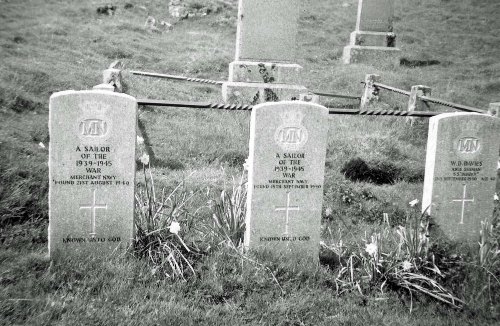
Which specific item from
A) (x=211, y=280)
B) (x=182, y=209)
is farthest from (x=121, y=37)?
(x=211, y=280)

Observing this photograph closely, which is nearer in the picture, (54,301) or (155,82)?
(54,301)

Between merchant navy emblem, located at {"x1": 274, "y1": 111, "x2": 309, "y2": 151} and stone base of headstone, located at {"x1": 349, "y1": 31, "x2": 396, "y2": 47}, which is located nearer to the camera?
merchant navy emblem, located at {"x1": 274, "y1": 111, "x2": 309, "y2": 151}

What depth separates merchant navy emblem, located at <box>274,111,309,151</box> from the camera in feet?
15.9

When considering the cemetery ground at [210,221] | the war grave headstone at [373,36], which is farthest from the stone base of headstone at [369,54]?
the cemetery ground at [210,221]

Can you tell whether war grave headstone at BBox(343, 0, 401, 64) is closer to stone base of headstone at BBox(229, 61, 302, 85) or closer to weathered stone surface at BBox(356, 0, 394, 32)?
weathered stone surface at BBox(356, 0, 394, 32)

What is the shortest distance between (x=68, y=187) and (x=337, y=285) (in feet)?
7.96

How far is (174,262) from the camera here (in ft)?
14.6

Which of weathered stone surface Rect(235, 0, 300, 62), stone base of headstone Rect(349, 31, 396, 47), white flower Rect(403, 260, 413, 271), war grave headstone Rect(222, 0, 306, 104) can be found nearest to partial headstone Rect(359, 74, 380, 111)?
Answer: war grave headstone Rect(222, 0, 306, 104)

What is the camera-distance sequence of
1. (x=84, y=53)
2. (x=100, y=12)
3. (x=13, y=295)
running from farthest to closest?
(x=100, y=12)
(x=84, y=53)
(x=13, y=295)

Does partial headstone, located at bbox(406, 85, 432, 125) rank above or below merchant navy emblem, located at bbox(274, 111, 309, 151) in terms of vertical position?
above

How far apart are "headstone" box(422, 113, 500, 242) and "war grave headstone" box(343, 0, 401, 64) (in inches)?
459

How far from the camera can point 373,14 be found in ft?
56.9

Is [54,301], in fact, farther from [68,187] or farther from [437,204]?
[437,204]

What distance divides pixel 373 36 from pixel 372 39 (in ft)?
0.31
